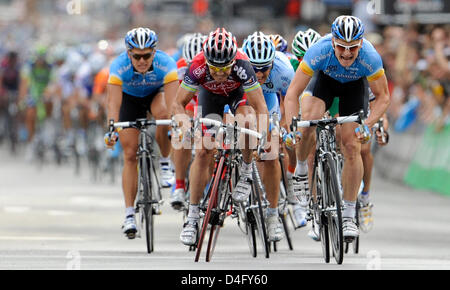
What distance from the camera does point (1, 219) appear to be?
16578 millimetres

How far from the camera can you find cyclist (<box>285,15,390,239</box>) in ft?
38.5

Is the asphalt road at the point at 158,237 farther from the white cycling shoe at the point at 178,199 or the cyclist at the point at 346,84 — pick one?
the cyclist at the point at 346,84

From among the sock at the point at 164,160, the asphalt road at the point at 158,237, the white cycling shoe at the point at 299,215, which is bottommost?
the asphalt road at the point at 158,237

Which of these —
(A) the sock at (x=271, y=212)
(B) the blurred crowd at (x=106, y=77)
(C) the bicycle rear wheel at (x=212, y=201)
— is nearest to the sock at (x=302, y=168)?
(A) the sock at (x=271, y=212)

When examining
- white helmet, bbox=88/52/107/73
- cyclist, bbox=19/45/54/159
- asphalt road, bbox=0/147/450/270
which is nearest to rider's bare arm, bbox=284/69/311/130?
asphalt road, bbox=0/147/450/270

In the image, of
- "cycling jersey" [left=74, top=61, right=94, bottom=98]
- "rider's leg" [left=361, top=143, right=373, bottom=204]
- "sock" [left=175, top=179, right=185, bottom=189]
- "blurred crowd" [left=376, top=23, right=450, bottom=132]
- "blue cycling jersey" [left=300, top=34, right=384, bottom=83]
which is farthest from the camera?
"cycling jersey" [left=74, top=61, right=94, bottom=98]

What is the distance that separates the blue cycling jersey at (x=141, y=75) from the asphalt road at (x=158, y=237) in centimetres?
155

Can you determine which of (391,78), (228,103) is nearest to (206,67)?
(228,103)

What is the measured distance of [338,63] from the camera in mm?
12023

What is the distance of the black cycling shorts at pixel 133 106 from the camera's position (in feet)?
45.5

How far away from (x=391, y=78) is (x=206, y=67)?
14.6m

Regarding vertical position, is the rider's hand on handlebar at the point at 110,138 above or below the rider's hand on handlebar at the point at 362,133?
below

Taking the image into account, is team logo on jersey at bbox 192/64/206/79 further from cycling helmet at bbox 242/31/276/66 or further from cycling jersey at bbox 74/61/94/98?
cycling jersey at bbox 74/61/94/98

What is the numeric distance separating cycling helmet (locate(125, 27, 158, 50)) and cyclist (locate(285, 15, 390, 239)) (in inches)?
65.8
